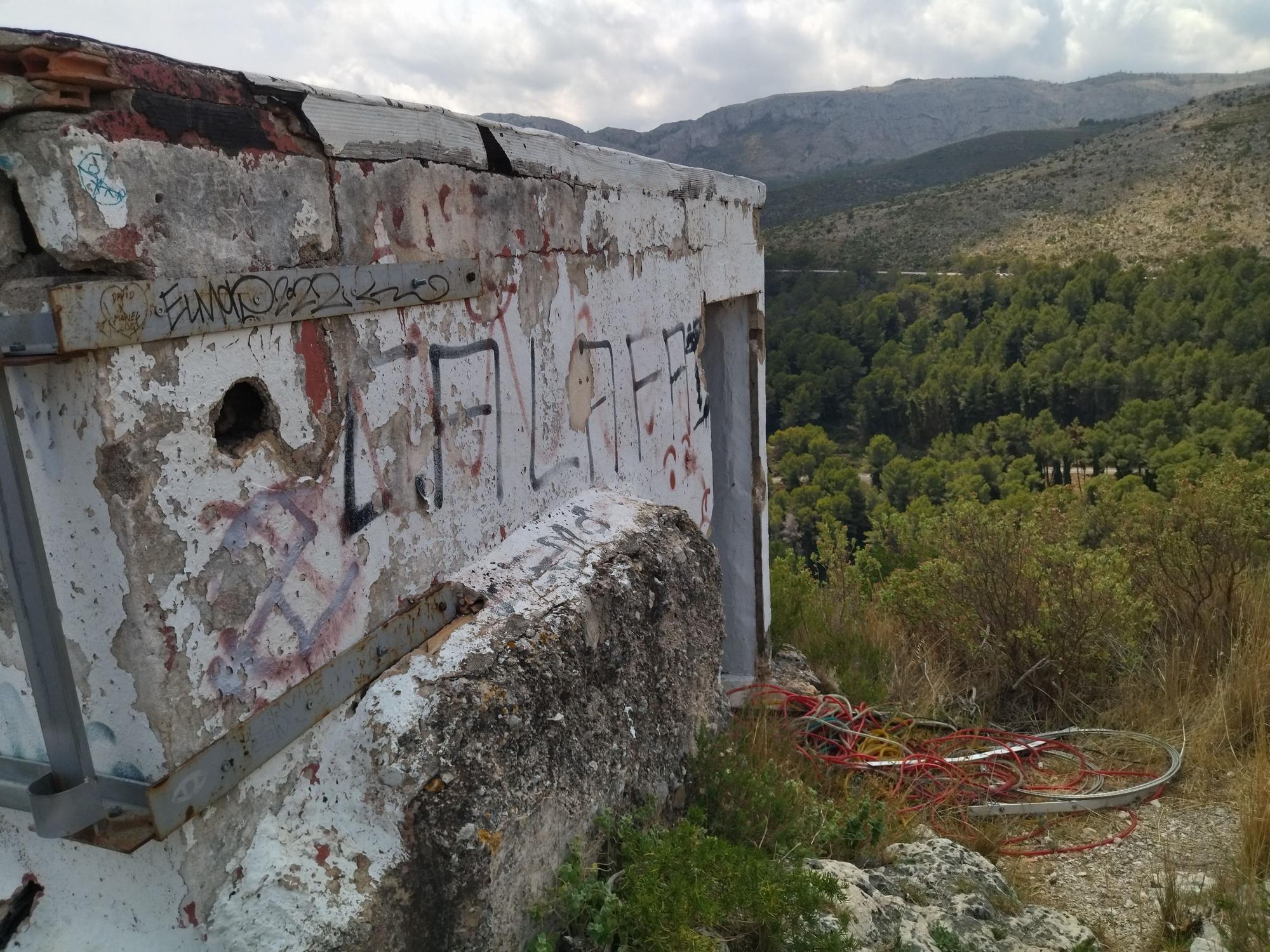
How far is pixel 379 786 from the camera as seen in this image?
1.66m

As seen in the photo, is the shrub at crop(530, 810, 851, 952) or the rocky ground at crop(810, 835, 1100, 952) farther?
the rocky ground at crop(810, 835, 1100, 952)

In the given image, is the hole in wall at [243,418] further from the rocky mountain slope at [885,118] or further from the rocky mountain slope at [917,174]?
the rocky mountain slope at [885,118]

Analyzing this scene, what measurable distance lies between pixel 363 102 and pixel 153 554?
923mm

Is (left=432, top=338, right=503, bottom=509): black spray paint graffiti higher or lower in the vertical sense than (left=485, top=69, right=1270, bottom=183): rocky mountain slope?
lower

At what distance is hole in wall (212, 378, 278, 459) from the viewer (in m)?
1.48

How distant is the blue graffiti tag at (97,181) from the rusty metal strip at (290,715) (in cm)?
80

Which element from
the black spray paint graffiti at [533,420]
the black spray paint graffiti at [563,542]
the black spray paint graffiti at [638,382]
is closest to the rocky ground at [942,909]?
the black spray paint graffiti at [563,542]

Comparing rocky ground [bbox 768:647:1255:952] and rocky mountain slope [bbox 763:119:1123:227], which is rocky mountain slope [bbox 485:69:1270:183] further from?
rocky ground [bbox 768:647:1255:952]

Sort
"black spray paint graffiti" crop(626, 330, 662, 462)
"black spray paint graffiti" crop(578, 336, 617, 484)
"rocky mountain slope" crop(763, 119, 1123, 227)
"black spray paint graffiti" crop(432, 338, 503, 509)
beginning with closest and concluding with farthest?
"black spray paint graffiti" crop(432, 338, 503, 509) → "black spray paint graffiti" crop(578, 336, 617, 484) → "black spray paint graffiti" crop(626, 330, 662, 462) → "rocky mountain slope" crop(763, 119, 1123, 227)

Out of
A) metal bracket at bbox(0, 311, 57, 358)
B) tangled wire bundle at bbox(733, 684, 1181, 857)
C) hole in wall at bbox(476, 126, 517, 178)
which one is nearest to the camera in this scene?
metal bracket at bbox(0, 311, 57, 358)

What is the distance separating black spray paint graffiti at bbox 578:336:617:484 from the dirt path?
1.88 metres

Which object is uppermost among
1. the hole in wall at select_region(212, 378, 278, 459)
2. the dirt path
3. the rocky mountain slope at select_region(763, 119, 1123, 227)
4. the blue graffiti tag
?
the rocky mountain slope at select_region(763, 119, 1123, 227)

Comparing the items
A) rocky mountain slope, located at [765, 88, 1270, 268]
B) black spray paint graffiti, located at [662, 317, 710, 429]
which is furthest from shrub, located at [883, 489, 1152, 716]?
→ rocky mountain slope, located at [765, 88, 1270, 268]

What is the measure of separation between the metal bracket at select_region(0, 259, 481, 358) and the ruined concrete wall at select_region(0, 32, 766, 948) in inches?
1.1
